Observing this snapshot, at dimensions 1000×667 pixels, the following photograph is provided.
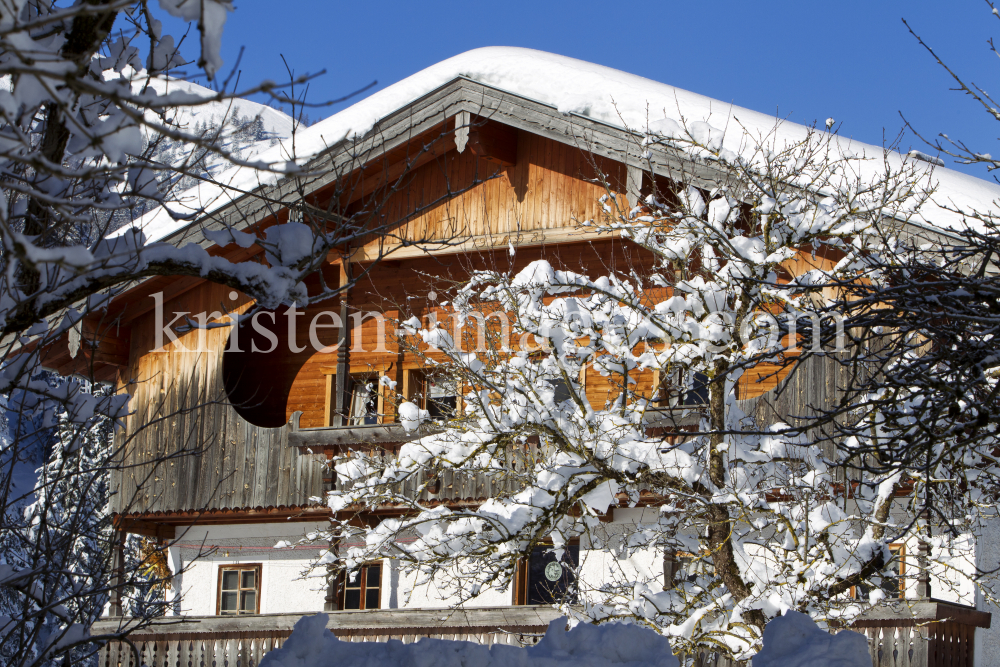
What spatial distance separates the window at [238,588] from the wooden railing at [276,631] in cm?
164

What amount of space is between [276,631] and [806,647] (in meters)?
8.69

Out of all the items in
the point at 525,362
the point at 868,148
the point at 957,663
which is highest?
the point at 868,148

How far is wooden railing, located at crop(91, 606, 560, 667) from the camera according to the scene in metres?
11.2

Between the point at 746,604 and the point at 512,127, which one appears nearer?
the point at 746,604

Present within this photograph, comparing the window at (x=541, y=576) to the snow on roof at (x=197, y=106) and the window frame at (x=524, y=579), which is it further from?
the snow on roof at (x=197, y=106)

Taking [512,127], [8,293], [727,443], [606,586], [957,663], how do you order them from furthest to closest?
[512,127], [957,663], [606,586], [727,443], [8,293]

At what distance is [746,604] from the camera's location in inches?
291

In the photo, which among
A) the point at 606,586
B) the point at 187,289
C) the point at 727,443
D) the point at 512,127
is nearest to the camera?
→ the point at 727,443

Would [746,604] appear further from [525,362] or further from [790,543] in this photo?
[525,362]

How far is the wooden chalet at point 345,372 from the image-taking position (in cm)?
1164

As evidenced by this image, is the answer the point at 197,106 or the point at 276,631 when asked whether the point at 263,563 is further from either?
the point at 197,106

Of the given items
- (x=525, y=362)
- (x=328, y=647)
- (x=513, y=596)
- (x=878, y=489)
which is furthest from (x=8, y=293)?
(x=513, y=596)

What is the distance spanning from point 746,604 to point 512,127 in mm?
7383

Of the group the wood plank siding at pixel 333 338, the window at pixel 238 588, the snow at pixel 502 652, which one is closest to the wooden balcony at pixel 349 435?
the wood plank siding at pixel 333 338
